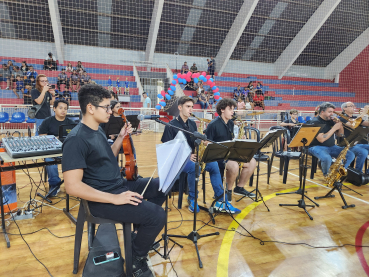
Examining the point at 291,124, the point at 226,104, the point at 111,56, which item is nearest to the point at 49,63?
the point at 111,56

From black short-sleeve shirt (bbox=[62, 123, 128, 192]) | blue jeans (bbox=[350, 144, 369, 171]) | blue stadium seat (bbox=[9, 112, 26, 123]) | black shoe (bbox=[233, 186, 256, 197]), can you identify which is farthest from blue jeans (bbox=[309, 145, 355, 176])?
blue stadium seat (bbox=[9, 112, 26, 123])

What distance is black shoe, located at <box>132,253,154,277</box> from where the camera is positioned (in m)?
1.83

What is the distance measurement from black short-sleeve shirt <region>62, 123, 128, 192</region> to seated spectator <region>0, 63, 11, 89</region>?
10917mm

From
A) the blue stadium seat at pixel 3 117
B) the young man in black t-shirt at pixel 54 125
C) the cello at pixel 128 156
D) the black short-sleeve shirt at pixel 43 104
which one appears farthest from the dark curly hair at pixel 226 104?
the blue stadium seat at pixel 3 117

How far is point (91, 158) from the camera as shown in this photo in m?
1.67

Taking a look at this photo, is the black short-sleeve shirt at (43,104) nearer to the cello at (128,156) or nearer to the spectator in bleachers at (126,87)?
the cello at (128,156)

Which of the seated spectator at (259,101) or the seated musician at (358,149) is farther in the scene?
the seated spectator at (259,101)

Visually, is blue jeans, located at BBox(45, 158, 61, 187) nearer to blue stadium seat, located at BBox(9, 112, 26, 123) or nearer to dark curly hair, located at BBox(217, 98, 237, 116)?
dark curly hair, located at BBox(217, 98, 237, 116)

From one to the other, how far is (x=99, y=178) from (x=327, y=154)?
3686 millimetres

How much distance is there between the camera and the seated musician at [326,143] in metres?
3.90

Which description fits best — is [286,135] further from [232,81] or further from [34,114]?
[232,81]

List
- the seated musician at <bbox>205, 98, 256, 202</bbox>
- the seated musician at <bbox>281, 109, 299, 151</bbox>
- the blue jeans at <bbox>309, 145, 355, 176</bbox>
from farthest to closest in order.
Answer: the seated musician at <bbox>281, 109, 299, 151</bbox>, the blue jeans at <bbox>309, 145, 355, 176</bbox>, the seated musician at <bbox>205, 98, 256, 202</bbox>

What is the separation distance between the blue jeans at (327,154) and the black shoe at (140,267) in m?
3.29

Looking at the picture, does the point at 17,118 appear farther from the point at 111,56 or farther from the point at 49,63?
the point at 111,56
